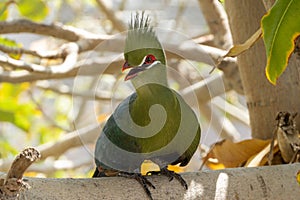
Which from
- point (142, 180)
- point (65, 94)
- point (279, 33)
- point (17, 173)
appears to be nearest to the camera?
point (17, 173)

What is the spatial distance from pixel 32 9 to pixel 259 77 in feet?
3.21

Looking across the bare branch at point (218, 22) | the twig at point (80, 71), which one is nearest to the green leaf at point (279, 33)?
the twig at point (80, 71)

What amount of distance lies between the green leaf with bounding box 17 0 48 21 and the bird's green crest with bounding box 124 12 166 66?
103 cm

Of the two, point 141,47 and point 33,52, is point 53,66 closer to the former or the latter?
point 33,52

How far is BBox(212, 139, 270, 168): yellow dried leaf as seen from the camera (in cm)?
165

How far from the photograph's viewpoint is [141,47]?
50.7 inches

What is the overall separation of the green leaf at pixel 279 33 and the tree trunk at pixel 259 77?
0.54 metres

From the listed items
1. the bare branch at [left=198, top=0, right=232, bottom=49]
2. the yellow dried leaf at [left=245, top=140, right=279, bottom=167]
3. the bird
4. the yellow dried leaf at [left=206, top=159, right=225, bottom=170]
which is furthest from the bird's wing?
the bare branch at [left=198, top=0, right=232, bottom=49]

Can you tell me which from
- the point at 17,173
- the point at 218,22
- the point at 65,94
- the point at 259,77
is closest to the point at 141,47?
the point at 17,173

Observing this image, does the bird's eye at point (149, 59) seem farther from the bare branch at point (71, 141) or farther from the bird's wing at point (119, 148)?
the bare branch at point (71, 141)

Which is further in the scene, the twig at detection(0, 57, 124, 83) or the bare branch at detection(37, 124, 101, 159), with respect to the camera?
the bare branch at detection(37, 124, 101, 159)

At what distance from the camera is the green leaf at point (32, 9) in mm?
2265

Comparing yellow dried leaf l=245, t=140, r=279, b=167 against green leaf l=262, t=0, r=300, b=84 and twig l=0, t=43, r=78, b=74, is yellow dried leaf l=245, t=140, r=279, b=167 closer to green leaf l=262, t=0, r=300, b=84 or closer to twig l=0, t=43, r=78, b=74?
green leaf l=262, t=0, r=300, b=84

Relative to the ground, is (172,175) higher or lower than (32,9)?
lower
